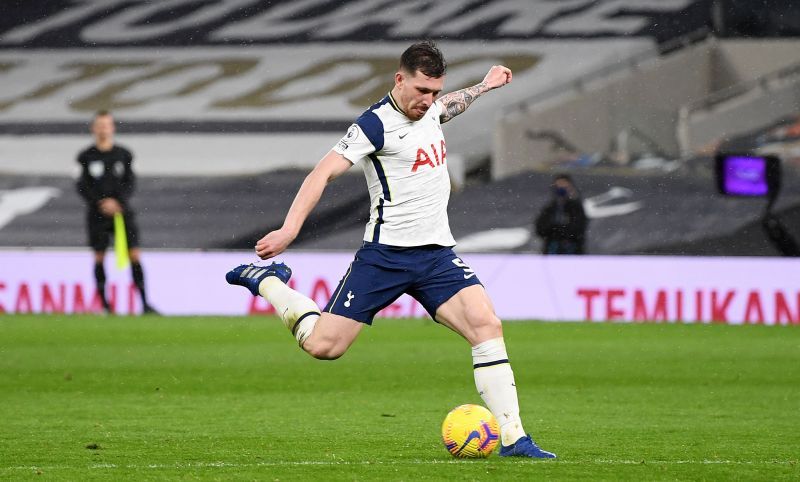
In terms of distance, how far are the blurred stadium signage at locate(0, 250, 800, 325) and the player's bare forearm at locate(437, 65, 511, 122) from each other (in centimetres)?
895

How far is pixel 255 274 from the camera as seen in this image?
6770 mm

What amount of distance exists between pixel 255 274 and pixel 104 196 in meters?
9.42

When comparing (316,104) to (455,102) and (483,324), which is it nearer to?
(455,102)

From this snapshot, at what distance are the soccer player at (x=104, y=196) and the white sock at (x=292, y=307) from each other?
910cm

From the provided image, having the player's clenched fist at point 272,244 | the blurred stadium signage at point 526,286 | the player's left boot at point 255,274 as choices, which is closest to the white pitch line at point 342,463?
the player's clenched fist at point 272,244

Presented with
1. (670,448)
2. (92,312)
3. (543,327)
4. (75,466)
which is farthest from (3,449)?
(92,312)

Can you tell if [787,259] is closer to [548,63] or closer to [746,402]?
[746,402]

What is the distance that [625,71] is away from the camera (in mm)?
22625

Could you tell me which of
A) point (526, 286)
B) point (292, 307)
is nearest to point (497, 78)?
point (292, 307)

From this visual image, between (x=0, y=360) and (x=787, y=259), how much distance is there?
27.4 feet

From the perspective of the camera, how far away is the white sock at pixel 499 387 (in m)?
5.97

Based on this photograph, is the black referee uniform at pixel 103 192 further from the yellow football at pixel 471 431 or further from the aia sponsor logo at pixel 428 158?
the yellow football at pixel 471 431

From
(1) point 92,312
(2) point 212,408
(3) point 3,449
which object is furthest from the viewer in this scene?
(1) point 92,312

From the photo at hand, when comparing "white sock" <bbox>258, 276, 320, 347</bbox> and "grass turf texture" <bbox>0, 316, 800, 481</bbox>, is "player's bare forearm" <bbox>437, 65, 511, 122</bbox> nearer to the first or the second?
"white sock" <bbox>258, 276, 320, 347</bbox>
